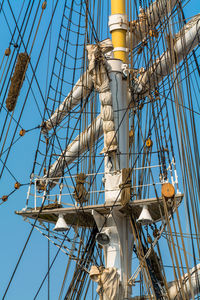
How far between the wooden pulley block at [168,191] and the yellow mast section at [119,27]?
168 inches

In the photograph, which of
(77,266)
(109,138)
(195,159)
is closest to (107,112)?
(109,138)

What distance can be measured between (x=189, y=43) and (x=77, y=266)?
21.6ft

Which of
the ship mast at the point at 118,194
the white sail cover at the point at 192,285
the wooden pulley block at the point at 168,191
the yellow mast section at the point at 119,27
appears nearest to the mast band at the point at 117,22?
the yellow mast section at the point at 119,27

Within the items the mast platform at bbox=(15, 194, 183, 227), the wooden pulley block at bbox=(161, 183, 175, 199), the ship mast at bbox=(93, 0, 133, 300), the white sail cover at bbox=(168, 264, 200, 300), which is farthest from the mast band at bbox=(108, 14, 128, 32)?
the white sail cover at bbox=(168, 264, 200, 300)

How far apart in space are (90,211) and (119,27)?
4.96m

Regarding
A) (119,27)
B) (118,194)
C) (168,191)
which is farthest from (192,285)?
(119,27)

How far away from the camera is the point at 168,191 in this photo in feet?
42.7

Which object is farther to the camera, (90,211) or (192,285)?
(90,211)

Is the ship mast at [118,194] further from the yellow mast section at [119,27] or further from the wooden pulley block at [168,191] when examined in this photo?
the wooden pulley block at [168,191]

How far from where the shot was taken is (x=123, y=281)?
527 inches

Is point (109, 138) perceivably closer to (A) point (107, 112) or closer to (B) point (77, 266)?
(A) point (107, 112)

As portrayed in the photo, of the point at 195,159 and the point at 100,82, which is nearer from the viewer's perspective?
the point at 195,159

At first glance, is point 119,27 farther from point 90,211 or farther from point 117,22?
point 90,211

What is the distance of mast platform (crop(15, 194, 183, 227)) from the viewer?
1338 cm
